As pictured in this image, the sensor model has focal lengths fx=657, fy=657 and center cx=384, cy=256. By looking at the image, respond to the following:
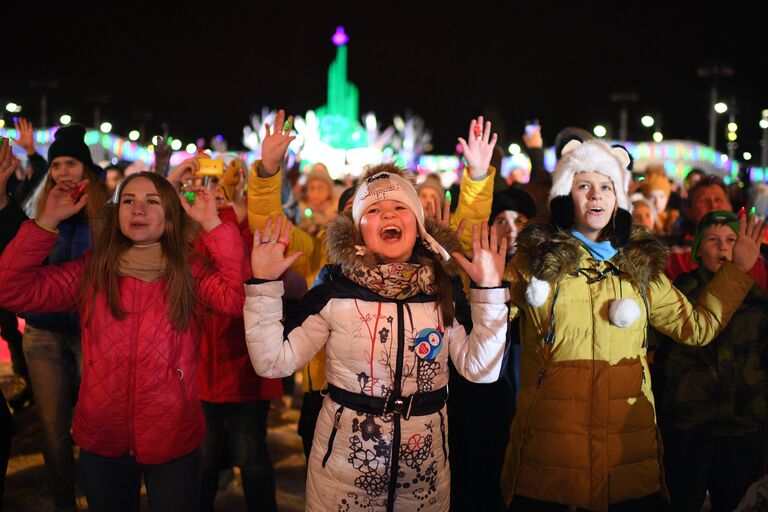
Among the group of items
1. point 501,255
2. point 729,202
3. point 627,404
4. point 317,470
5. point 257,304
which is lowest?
point 317,470

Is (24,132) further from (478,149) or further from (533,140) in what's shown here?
(533,140)

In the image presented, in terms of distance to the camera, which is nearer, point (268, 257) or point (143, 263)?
point (268, 257)

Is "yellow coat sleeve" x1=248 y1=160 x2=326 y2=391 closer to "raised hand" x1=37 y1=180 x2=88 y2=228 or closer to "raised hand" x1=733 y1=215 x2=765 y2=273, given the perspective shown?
"raised hand" x1=37 y1=180 x2=88 y2=228

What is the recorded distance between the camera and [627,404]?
3117 millimetres

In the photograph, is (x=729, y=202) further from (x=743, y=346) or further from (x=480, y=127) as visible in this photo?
(x=480, y=127)

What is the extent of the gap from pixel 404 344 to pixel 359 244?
51cm

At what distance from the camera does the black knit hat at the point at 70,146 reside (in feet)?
15.1

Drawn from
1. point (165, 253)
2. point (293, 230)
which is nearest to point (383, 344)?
point (165, 253)

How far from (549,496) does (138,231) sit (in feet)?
7.53

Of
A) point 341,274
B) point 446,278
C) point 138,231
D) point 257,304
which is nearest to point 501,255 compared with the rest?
point 446,278

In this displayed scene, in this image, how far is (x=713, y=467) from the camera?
364 cm

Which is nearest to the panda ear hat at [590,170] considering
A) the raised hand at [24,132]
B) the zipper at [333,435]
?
the zipper at [333,435]

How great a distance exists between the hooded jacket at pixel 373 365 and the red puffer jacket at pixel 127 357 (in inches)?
20.1

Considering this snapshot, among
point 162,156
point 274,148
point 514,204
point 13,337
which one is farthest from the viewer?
point 13,337
